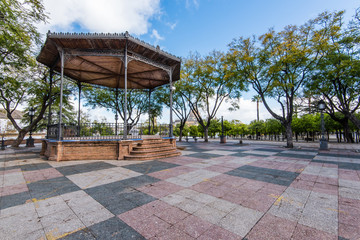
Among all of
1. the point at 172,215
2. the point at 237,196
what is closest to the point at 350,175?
the point at 237,196

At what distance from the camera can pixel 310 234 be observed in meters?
2.34

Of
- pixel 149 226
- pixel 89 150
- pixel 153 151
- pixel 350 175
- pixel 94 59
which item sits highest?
pixel 94 59

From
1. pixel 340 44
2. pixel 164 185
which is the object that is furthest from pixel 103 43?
pixel 340 44

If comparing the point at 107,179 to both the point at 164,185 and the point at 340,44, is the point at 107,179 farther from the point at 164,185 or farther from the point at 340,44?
the point at 340,44

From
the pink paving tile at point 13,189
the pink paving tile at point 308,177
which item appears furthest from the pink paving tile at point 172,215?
the pink paving tile at point 308,177

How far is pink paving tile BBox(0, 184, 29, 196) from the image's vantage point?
4.01 m

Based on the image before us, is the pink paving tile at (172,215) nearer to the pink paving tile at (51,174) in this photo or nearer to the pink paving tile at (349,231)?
the pink paving tile at (349,231)

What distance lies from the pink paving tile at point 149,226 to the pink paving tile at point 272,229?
1373mm

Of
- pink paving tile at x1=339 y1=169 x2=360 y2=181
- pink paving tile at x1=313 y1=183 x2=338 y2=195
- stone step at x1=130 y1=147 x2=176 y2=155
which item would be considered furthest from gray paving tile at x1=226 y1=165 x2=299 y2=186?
stone step at x1=130 y1=147 x2=176 y2=155

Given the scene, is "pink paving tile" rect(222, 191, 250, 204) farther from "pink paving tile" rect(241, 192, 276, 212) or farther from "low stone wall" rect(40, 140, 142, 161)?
"low stone wall" rect(40, 140, 142, 161)

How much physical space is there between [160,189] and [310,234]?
318cm

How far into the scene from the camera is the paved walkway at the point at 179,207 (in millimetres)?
2393

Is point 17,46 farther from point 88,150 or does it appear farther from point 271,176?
point 271,176

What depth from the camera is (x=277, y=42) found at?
14.7 meters
